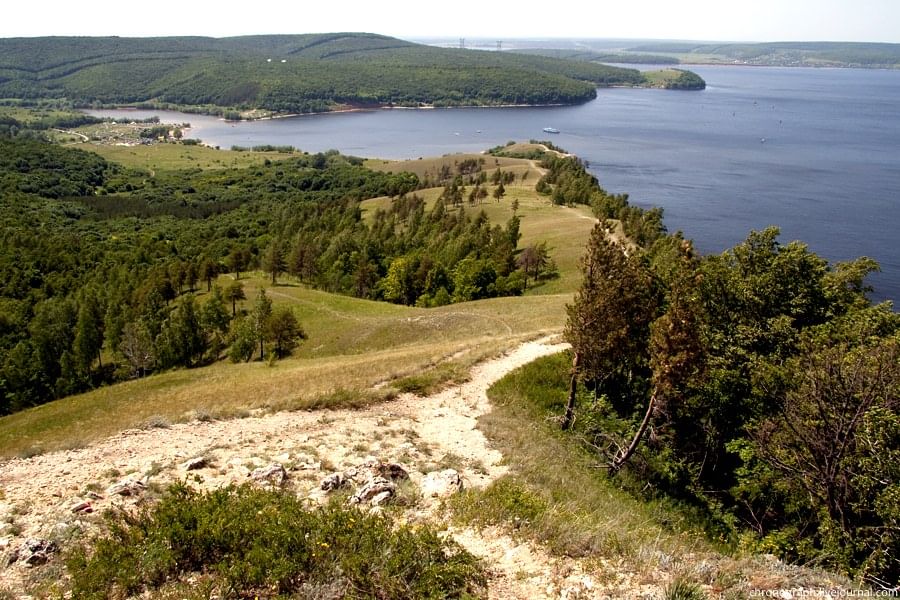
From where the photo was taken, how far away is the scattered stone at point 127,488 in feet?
42.3

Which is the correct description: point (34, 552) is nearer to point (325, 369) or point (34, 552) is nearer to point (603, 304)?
point (603, 304)

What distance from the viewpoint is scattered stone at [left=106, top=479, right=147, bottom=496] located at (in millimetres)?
12898

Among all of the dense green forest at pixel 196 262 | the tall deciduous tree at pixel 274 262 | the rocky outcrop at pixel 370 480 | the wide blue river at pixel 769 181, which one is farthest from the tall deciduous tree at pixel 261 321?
the wide blue river at pixel 769 181

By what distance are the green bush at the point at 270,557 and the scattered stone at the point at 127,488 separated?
2.46m

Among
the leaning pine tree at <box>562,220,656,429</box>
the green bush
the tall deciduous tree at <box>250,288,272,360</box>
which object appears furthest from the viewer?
the tall deciduous tree at <box>250,288,272,360</box>

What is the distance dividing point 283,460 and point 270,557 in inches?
265

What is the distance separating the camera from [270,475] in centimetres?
1388

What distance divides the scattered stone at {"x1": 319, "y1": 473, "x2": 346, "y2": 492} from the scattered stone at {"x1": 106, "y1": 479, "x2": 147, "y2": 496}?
13.7 ft

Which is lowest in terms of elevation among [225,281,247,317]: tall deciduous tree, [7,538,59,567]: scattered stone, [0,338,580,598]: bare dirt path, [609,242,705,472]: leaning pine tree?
[225,281,247,317]: tall deciduous tree

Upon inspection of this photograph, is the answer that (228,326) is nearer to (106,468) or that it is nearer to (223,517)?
Answer: (106,468)

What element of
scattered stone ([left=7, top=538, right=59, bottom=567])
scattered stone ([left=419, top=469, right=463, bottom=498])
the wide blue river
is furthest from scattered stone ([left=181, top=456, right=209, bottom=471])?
the wide blue river

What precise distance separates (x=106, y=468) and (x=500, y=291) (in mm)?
47991

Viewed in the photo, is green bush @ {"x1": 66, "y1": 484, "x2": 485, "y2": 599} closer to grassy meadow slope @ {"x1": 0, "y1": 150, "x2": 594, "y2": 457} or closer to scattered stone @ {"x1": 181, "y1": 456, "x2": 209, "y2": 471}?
scattered stone @ {"x1": 181, "y1": 456, "x2": 209, "y2": 471}

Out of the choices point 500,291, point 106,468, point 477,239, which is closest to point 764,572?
point 106,468
